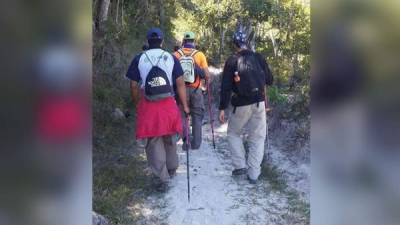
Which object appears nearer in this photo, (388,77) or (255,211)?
(388,77)

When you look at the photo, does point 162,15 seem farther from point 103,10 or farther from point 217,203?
point 217,203

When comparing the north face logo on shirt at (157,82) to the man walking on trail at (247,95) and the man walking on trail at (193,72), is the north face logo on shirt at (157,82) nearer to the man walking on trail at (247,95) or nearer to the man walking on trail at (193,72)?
the man walking on trail at (247,95)

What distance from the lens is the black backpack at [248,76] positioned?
20.3ft

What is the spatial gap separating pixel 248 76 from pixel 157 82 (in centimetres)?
132

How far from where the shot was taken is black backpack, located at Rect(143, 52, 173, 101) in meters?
5.52

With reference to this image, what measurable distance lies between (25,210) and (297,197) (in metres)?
4.65

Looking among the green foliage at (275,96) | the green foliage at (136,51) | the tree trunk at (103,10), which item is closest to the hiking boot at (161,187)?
the green foliage at (136,51)

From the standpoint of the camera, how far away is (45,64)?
1763mm

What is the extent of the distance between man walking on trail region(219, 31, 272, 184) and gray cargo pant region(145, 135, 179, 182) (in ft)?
2.89

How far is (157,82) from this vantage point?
5.54 metres

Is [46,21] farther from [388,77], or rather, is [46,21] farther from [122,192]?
[122,192]

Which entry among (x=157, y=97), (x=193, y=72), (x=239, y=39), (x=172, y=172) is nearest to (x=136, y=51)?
(x=193, y=72)

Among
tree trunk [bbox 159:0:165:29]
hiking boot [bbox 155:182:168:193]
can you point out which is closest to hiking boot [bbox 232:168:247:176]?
hiking boot [bbox 155:182:168:193]

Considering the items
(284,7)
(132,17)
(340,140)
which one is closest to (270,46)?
(284,7)
